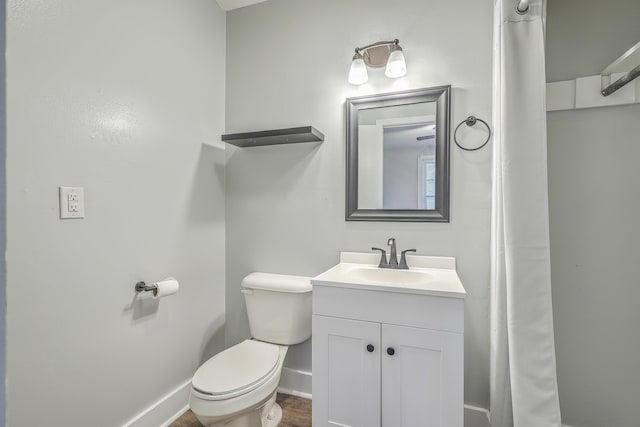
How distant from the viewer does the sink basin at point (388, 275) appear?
1.51 meters

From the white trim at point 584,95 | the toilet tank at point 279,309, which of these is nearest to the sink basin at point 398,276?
the toilet tank at point 279,309

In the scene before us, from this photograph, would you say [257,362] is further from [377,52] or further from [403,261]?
[377,52]

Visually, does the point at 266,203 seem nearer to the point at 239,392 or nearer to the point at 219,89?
the point at 219,89

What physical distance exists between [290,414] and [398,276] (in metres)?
1.04

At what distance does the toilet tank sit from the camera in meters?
1.71

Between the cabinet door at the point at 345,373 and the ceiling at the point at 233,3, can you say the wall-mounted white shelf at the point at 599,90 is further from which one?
the ceiling at the point at 233,3

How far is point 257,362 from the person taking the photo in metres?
1.50

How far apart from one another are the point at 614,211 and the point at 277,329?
5.93 ft

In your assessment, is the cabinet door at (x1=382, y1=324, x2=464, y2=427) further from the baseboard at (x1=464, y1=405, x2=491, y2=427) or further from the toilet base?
the toilet base

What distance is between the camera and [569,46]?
141cm

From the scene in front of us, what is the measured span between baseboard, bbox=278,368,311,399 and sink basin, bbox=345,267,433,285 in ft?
2.63

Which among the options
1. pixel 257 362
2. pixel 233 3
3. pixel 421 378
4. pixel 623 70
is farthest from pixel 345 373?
pixel 233 3

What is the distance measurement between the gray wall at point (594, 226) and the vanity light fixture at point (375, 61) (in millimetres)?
732

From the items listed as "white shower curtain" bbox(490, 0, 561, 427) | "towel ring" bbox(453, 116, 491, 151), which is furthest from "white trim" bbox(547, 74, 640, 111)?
"white shower curtain" bbox(490, 0, 561, 427)
